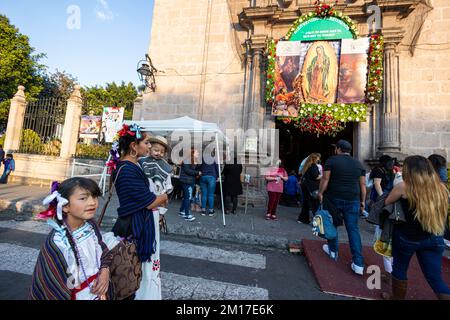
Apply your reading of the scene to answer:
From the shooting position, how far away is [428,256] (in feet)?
7.58

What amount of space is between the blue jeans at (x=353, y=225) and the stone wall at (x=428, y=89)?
19.6ft

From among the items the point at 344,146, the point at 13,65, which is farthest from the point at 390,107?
the point at 13,65

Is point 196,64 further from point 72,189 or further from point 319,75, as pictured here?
point 72,189

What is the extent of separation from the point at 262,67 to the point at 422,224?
822 centimetres

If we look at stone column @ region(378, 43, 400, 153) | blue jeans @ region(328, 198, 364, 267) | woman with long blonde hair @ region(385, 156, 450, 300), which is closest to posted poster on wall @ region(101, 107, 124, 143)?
blue jeans @ region(328, 198, 364, 267)

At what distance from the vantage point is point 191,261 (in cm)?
368

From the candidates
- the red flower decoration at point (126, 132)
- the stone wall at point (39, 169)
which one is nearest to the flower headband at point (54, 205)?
the red flower decoration at point (126, 132)

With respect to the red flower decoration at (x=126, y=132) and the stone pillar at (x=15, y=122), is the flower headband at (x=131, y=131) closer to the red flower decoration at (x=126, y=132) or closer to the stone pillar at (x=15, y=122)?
the red flower decoration at (x=126, y=132)

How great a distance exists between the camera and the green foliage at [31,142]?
10.8 m

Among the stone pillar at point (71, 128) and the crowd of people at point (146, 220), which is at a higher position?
the stone pillar at point (71, 128)

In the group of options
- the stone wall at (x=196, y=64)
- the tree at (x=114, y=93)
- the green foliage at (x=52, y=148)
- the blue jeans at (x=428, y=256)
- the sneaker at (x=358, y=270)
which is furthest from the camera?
the tree at (x=114, y=93)

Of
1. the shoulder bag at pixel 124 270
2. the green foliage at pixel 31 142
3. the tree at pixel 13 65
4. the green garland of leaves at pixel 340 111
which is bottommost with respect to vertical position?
the shoulder bag at pixel 124 270
